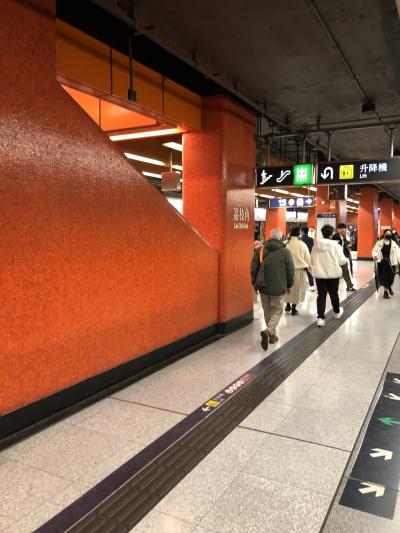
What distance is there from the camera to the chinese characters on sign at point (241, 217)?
6266 mm

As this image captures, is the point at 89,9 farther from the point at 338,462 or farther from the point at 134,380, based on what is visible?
the point at 338,462

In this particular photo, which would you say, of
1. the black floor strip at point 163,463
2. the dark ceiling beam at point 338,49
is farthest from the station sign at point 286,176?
the black floor strip at point 163,463

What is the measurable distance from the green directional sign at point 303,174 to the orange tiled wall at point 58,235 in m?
3.04

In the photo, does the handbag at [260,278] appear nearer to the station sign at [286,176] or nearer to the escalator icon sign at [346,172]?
the station sign at [286,176]

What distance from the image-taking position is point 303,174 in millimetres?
6746

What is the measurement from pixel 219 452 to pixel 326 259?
4.31 m

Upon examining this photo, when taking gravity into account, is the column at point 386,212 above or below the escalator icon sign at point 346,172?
above

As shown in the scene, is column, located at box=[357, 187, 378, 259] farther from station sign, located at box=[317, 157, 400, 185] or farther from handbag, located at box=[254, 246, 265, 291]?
handbag, located at box=[254, 246, 265, 291]

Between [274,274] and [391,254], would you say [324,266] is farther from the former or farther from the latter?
[391,254]

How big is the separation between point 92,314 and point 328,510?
2292 mm

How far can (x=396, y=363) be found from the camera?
470cm

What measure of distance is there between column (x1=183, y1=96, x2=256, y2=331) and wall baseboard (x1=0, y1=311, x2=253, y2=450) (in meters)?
1.05

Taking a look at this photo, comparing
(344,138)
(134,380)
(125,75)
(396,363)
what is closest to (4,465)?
(134,380)

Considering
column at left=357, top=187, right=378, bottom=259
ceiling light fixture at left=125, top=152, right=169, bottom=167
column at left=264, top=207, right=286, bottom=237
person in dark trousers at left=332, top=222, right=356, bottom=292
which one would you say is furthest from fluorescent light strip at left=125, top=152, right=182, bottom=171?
column at left=357, top=187, right=378, bottom=259
